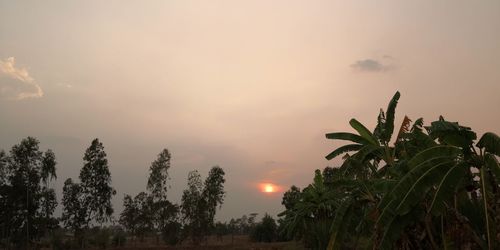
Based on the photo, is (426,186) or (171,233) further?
(171,233)

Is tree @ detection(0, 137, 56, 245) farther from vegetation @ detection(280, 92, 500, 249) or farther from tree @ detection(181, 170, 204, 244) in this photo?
vegetation @ detection(280, 92, 500, 249)

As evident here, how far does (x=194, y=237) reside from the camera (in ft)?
225

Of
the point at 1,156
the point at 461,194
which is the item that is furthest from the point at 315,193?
the point at 1,156

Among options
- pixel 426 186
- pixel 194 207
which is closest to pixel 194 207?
pixel 194 207

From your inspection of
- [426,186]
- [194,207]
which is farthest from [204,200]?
[426,186]

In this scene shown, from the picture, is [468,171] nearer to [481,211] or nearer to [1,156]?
[481,211]

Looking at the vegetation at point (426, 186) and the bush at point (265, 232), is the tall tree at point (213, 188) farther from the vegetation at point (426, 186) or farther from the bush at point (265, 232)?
the vegetation at point (426, 186)

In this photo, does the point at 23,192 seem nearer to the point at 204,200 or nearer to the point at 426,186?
the point at 204,200

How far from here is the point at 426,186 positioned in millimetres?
9766

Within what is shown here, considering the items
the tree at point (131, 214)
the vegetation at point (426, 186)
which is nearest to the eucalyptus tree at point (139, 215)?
the tree at point (131, 214)

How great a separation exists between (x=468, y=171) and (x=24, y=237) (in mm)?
59405

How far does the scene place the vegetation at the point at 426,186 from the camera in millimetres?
9703

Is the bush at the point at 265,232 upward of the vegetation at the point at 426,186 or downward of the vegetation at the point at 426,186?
downward

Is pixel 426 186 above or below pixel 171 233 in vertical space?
above
